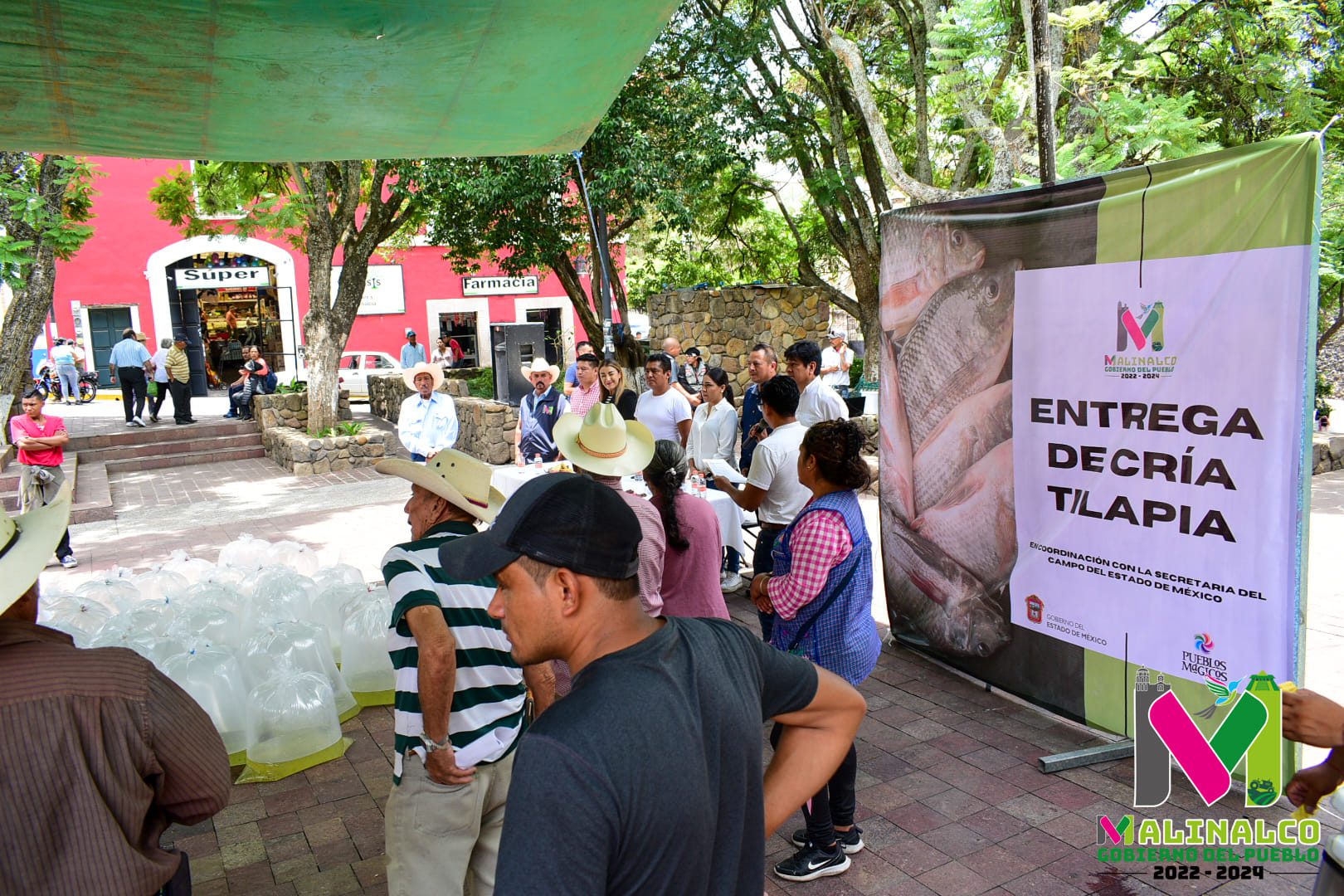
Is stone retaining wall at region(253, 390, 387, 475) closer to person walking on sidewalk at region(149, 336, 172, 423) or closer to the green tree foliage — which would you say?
person walking on sidewalk at region(149, 336, 172, 423)

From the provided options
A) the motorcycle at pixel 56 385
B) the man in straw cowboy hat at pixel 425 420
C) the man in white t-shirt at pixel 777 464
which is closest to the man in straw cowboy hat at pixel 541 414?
the man in straw cowboy hat at pixel 425 420

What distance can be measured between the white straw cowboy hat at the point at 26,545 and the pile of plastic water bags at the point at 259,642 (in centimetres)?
234

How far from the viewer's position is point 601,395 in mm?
8516

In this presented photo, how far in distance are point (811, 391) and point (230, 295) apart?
2451 cm

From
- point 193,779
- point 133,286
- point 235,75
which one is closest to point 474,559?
point 193,779

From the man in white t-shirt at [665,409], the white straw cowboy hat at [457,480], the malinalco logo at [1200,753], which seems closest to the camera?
the white straw cowboy hat at [457,480]

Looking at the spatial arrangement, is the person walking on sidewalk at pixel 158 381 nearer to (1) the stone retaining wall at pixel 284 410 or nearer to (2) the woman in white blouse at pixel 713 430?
(1) the stone retaining wall at pixel 284 410

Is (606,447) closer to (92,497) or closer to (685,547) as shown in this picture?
(685,547)

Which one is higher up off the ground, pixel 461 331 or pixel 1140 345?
pixel 461 331

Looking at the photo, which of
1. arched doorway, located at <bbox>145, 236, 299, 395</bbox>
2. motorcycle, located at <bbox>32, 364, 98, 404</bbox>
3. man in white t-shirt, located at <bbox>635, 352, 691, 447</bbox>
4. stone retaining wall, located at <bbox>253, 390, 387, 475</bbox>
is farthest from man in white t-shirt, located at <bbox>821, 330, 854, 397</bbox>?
motorcycle, located at <bbox>32, 364, 98, 404</bbox>

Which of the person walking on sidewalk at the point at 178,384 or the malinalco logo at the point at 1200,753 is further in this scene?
the person walking on sidewalk at the point at 178,384

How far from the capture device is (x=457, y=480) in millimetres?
2729

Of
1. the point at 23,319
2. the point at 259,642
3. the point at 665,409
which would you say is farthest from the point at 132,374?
the point at 259,642

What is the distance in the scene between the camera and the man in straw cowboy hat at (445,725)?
2369 mm
